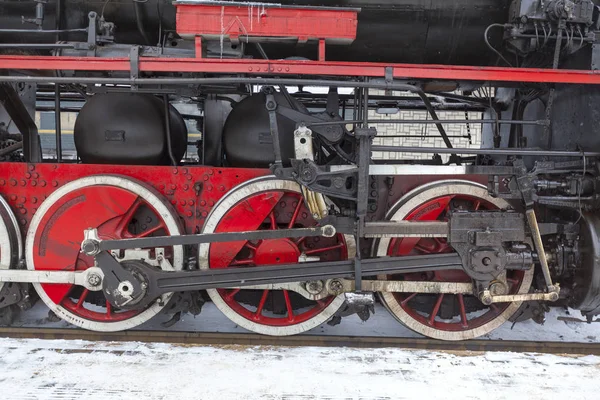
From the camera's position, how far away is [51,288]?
2906 mm

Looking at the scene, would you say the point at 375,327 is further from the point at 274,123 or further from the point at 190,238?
the point at 274,123

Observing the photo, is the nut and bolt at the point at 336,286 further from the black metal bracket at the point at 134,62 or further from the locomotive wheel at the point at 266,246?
the black metal bracket at the point at 134,62

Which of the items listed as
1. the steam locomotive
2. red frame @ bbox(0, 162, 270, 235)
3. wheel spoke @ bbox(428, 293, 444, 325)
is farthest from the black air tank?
wheel spoke @ bbox(428, 293, 444, 325)

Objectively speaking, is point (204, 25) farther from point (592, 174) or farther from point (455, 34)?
point (592, 174)

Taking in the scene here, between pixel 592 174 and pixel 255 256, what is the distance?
7.50 ft

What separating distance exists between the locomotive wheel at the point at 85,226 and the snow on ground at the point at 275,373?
222 millimetres

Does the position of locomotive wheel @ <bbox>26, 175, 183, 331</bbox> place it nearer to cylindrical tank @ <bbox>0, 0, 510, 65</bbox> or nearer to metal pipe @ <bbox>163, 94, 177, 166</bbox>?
metal pipe @ <bbox>163, 94, 177, 166</bbox>

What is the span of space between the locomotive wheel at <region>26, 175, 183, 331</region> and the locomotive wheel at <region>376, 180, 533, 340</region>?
151cm

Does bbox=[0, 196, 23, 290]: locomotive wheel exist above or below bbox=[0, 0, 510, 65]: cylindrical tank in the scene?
below

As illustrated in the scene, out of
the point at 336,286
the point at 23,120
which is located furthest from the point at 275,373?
the point at 23,120

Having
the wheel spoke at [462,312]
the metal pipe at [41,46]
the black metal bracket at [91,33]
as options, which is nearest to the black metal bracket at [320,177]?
the wheel spoke at [462,312]

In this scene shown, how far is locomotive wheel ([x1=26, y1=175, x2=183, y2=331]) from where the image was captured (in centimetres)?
283

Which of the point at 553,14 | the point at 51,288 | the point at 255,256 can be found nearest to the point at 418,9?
the point at 553,14

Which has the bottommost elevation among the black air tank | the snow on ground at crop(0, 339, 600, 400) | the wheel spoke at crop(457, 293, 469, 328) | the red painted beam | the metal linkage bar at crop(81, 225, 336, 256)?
the snow on ground at crop(0, 339, 600, 400)
